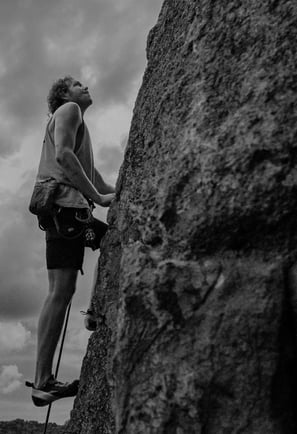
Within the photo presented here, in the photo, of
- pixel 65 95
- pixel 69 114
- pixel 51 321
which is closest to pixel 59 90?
pixel 65 95

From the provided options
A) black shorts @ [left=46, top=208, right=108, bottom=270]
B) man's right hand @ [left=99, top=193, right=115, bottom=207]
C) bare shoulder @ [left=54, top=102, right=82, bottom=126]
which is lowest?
black shorts @ [left=46, top=208, right=108, bottom=270]

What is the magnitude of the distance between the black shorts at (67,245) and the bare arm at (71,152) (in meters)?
0.27

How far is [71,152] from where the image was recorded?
599cm

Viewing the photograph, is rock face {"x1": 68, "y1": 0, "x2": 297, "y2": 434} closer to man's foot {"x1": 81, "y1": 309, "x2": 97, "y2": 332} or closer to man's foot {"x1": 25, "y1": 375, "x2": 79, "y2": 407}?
man's foot {"x1": 25, "y1": 375, "x2": 79, "y2": 407}

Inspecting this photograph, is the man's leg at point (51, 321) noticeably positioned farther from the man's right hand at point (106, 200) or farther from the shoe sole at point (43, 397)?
the man's right hand at point (106, 200)

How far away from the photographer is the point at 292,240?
4141 mm

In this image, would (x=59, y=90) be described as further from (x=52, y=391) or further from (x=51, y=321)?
(x=52, y=391)

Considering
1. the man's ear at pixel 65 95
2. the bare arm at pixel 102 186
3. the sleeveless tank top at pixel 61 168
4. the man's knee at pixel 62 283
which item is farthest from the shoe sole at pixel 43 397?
the man's ear at pixel 65 95

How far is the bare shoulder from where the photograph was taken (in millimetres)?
6194

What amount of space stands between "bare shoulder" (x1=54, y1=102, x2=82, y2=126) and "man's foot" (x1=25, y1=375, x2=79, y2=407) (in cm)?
271

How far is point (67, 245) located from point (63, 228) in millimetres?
191

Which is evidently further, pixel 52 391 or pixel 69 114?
pixel 69 114

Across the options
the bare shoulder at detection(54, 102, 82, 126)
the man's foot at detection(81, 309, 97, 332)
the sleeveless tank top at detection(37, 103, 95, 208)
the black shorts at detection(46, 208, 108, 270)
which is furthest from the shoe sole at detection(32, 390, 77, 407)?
the bare shoulder at detection(54, 102, 82, 126)

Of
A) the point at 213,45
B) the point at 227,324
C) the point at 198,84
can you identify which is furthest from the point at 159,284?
the point at 213,45
